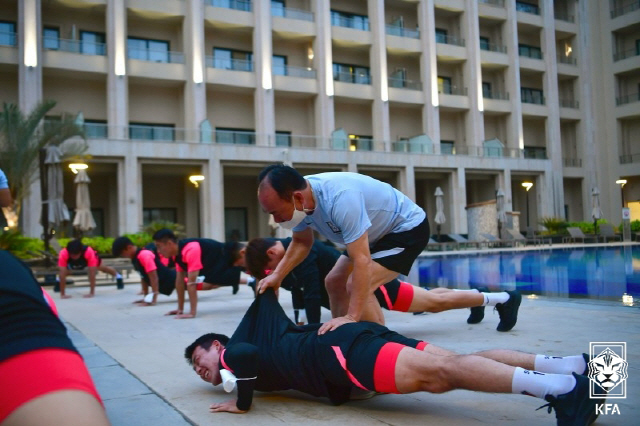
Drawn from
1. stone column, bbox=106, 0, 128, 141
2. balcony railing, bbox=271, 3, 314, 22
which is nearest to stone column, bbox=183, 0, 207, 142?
stone column, bbox=106, 0, 128, 141

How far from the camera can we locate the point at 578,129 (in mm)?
45156

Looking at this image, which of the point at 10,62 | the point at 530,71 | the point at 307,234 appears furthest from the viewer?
the point at 530,71

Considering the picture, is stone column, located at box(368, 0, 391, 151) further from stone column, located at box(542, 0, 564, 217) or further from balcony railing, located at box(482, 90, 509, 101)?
stone column, located at box(542, 0, 564, 217)

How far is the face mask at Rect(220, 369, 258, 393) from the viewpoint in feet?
10.2

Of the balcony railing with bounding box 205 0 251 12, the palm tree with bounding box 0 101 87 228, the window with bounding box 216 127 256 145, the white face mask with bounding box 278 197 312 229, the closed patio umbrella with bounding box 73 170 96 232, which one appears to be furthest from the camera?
the balcony railing with bounding box 205 0 251 12

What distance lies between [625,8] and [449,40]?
16.7m

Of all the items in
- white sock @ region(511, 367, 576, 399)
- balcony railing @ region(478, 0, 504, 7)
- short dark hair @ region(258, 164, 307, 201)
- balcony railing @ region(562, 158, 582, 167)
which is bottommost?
white sock @ region(511, 367, 576, 399)

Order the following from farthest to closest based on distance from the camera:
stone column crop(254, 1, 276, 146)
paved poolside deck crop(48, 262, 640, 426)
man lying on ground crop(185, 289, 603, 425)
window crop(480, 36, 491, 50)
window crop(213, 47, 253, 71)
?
window crop(480, 36, 491, 50) → stone column crop(254, 1, 276, 146) → window crop(213, 47, 253, 71) → paved poolside deck crop(48, 262, 640, 426) → man lying on ground crop(185, 289, 603, 425)

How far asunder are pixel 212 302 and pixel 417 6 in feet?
113

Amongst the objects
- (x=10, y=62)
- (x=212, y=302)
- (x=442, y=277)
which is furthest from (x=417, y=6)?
(x=212, y=302)

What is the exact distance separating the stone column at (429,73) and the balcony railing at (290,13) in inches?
335

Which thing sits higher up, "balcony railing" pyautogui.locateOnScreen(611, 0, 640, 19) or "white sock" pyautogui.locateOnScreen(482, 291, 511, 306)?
"balcony railing" pyautogui.locateOnScreen(611, 0, 640, 19)

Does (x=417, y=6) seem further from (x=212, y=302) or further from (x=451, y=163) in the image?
(x=212, y=302)

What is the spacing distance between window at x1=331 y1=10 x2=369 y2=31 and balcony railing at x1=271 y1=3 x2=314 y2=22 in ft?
5.84
